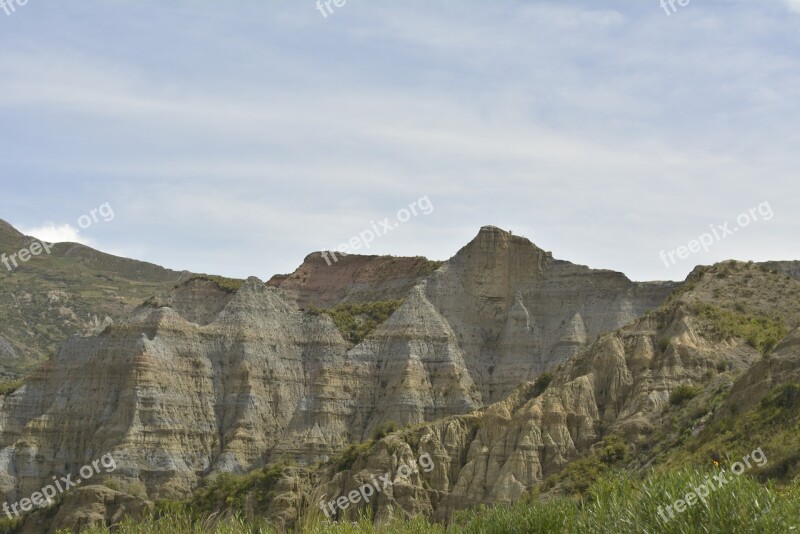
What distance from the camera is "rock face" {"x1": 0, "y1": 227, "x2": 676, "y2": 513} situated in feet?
395

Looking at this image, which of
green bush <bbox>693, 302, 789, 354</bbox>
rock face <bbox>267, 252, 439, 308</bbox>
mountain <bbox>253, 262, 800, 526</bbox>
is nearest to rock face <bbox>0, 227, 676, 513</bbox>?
rock face <bbox>267, 252, 439, 308</bbox>

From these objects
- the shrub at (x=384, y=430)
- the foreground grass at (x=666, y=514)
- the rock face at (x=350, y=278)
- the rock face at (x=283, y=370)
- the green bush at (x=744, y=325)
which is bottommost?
the foreground grass at (x=666, y=514)

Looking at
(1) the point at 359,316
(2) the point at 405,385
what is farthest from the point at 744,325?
(1) the point at 359,316

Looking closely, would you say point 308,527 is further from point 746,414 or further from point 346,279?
point 346,279

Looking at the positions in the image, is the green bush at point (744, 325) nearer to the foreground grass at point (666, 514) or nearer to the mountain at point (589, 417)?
the mountain at point (589, 417)

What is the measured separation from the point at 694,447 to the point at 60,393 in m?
65.2

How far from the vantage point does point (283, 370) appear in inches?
5113

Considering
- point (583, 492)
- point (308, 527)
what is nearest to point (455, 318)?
point (583, 492)

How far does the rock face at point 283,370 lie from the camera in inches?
4739

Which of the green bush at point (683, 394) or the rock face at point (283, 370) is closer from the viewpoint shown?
the green bush at point (683, 394)

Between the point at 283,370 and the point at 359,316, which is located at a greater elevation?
the point at 359,316

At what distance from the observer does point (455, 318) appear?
13312 cm

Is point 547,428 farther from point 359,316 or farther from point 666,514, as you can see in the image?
point 666,514

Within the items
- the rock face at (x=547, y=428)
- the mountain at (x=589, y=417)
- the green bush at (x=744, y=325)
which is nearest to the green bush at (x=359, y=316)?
the mountain at (x=589, y=417)
